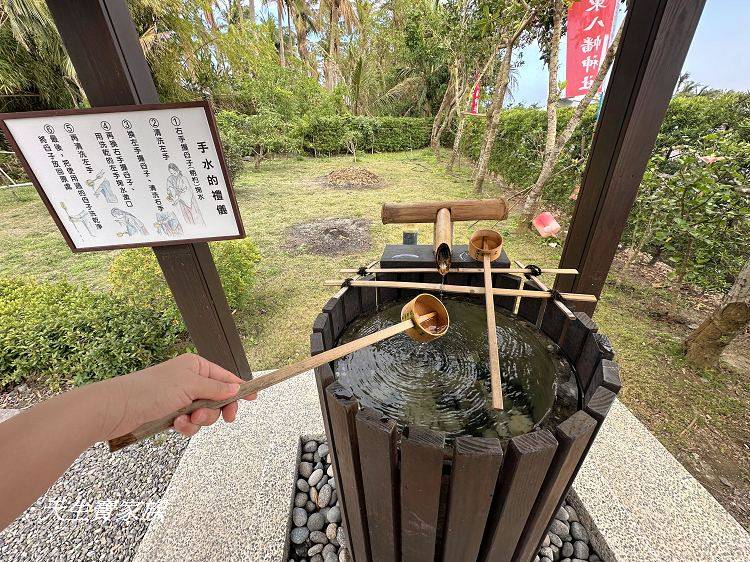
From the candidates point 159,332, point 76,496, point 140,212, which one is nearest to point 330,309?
point 140,212

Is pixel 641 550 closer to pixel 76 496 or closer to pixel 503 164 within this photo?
pixel 76 496

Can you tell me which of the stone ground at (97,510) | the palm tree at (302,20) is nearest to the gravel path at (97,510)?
the stone ground at (97,510)

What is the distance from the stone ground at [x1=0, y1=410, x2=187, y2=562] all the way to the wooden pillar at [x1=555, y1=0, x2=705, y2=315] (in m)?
3.08

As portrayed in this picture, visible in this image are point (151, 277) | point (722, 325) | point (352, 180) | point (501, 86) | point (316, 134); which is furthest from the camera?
point (316, 134)

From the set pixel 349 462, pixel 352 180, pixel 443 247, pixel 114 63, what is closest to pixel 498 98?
pixel 352 180

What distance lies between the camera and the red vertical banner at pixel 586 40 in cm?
379

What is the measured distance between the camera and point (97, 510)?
205 centimetres

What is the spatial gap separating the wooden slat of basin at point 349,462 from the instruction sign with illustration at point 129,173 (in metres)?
1.47

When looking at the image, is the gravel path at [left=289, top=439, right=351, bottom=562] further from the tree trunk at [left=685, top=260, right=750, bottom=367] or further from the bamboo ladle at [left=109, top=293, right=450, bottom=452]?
the tree trunk at [left=685, top=260, right=750, bottom=367]

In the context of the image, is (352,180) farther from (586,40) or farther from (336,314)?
(336,314)

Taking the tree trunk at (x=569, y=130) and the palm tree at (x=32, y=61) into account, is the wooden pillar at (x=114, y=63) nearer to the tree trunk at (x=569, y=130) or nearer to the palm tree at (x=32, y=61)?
the tree trunk at (x=569, y=130)

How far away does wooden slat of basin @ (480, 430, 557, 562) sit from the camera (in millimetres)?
806

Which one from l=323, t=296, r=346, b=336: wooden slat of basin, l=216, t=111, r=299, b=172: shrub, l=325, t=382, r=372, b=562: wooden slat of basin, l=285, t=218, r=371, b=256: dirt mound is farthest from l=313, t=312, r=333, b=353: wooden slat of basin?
l=216, t=111, r=299, b=172: shrub

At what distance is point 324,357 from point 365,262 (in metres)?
4.24
